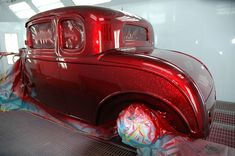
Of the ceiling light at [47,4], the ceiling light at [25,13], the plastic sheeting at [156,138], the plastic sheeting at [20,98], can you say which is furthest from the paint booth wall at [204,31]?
the ceiling light at [25,13]

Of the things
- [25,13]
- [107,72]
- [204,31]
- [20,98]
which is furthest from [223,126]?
[25,13]

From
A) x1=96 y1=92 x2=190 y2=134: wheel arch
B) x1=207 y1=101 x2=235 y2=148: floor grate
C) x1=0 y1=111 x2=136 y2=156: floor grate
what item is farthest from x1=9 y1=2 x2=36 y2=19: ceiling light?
x1=207 y1=101 x2=235 y2=148: floor grate

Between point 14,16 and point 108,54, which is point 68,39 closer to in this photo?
point 108,54

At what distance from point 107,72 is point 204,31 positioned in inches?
92.3

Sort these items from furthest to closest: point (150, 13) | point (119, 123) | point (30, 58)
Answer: point (150, 13)
point (30, 58)
point (119, 123)

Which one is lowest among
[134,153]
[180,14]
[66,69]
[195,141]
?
[134,153]

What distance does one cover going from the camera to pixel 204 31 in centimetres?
293

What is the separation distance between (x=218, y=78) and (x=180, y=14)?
4.49ft

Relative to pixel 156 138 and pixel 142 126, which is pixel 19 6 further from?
pixel 156 138

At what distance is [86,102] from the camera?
5.56ft

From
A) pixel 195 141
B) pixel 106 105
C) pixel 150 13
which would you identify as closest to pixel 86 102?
pixel 106 105

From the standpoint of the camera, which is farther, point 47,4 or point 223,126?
point 47,4

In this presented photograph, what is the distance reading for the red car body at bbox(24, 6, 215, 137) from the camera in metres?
1.25

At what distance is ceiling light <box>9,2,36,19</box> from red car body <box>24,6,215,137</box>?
9.59ft
